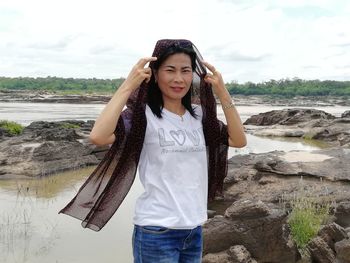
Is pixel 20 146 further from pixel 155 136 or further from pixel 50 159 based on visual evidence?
pixel 155 136

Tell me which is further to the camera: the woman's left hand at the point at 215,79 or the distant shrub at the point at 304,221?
the distant shrub at the point at 304,221

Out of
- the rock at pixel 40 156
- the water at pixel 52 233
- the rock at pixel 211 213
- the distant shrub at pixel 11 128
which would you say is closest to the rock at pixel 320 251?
the water at pixel 52 233

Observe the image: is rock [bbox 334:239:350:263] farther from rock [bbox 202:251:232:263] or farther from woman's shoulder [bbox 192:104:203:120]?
woman's shoulder [bbox 192:104:203:120]

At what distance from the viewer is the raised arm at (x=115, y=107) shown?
8.74 ft

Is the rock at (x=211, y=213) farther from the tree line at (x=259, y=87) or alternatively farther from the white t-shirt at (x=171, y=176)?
the tree line at (x=259, y=87)

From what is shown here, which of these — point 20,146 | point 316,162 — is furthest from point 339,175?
point 20,146

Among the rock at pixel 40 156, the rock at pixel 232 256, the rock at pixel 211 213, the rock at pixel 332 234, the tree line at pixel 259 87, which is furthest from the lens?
the tree line at pixel 259 87

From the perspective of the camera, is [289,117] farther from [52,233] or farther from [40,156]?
[52,233]

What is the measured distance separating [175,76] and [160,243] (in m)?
0.89

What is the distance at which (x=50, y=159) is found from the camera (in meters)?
14.0

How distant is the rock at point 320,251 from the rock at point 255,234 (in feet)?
0.67

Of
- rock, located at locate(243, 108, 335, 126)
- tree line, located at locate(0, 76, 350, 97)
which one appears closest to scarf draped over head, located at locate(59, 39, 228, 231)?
rock, located at locate(243, 108, 335, 126)

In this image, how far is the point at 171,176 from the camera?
273 centimetres

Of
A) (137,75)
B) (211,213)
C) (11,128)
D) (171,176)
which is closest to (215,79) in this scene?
(137,75)
